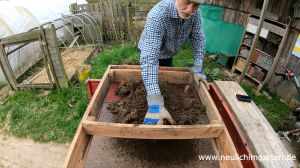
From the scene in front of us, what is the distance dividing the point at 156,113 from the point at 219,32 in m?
6.43

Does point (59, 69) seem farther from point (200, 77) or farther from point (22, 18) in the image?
point (200, 77)

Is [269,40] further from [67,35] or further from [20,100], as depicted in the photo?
[67,35]

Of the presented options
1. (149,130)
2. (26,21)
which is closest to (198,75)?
(149,130)

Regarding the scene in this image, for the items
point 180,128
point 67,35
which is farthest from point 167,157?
point 67,35

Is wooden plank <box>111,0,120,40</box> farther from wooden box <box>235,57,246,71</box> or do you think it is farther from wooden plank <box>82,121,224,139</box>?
wooden plank <box>82,121,224,139</box>

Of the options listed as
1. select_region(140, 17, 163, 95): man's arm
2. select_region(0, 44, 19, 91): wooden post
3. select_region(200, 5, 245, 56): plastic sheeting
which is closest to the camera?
select_region(140, 17, 163, 95): man's arm

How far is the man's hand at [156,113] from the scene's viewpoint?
175 cm

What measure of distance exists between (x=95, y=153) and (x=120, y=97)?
77 cm

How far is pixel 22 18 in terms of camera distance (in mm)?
5918

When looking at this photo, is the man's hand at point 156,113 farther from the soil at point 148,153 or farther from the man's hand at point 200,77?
the man's hand at point 200,77

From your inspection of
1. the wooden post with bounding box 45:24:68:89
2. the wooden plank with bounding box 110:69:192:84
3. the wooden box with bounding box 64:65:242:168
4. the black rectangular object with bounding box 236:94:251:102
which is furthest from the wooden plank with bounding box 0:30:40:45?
the black rectangular object with bounding box 236:94:251:102

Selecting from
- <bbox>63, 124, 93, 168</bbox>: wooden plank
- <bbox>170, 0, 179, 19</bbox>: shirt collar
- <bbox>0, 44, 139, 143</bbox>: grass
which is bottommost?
<bbox>0, 44, 139, 143</bbox>: grass

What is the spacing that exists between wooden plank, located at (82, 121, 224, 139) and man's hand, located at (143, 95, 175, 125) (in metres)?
0.14

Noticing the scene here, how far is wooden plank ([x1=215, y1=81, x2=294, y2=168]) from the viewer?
6.87 ft
